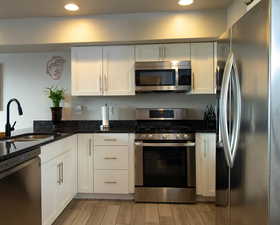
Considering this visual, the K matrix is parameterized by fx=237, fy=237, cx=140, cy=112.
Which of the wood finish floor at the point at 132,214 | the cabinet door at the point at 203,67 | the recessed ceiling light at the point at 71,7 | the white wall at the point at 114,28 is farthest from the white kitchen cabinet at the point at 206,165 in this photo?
the recessed ceiling light at the point at 71,7

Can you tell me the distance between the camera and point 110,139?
3123 mm

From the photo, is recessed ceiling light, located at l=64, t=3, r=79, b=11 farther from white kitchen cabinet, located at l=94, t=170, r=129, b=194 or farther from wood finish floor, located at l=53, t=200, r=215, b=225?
wood finish floor, located at l=53, t=200, r=215, b=225

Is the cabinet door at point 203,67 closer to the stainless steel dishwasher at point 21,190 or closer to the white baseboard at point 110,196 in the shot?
the white baseboard at point 110,196

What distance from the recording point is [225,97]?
1608 mm

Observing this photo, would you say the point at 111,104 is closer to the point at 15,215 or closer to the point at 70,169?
the point at 70,169

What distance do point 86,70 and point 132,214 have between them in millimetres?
1995

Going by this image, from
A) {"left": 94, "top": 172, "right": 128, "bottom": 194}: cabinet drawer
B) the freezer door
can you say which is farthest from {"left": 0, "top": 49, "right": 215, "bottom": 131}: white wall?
the freezer door

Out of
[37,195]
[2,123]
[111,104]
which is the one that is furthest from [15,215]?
[2,123]

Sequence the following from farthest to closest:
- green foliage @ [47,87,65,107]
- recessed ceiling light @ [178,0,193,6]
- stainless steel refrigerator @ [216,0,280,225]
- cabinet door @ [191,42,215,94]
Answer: green foliage @ [47,87,65,107]
cabinet door @ [191,42,215,94]
recessed ceiling light @ [178,0,193,6]
stainless steel refrigerator @ [216,0,280,225]

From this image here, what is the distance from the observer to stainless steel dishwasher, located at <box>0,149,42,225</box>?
153cm

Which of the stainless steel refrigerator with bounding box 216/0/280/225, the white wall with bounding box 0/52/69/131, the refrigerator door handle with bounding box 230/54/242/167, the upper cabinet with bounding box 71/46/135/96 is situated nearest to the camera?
the stainless steel refrigerator with bounding box 216/0/280/225

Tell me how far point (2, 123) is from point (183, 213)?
10.5ft

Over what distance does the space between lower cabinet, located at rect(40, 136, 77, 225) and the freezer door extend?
1.64 m

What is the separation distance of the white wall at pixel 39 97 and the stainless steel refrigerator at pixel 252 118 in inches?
81.7
